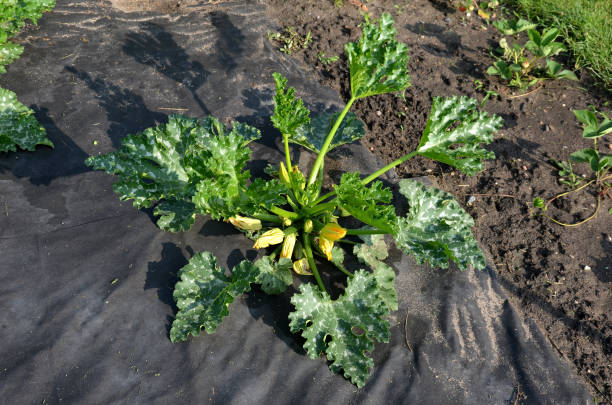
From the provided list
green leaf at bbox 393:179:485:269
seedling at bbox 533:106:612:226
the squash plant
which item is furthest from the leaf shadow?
seedling at bbox 533:106:612:226

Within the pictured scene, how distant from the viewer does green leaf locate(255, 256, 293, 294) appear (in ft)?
9.73

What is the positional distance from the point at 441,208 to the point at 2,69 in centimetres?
378

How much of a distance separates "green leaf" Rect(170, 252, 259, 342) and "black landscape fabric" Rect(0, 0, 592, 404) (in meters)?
0.14

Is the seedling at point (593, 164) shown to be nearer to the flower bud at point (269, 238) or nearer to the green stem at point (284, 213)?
the green stem at point (284, 213)

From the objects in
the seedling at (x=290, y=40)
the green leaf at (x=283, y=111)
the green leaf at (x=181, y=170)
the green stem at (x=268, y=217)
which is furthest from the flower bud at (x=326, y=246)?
the seedling at (x=290, y=40)

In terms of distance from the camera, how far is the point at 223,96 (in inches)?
166

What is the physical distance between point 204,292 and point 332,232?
36.3 inches

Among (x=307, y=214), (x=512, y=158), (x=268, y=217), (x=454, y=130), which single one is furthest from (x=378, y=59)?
(x=512, y=158)

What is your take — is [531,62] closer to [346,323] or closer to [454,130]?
[454,130]

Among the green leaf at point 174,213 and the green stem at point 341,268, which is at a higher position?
the green leaf at point 174,213

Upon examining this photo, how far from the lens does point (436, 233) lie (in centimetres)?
310

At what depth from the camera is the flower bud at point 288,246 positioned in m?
3.15

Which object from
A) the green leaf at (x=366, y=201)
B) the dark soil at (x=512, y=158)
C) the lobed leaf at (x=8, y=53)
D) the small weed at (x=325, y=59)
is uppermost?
the lobed leaf at (x=8, y=53)

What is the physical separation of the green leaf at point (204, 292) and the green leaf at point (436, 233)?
3.30 ft
